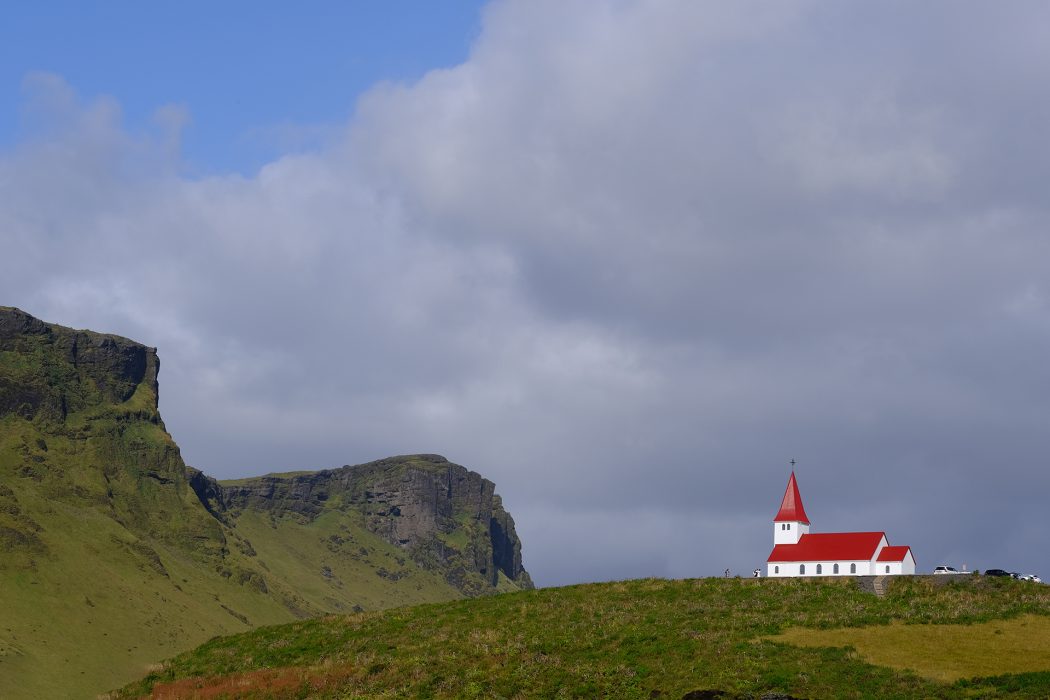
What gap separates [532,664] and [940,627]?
19930 mm

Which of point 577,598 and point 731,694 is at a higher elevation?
point 577,598

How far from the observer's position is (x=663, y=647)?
61031 millimetres

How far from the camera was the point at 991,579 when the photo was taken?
2864 inches

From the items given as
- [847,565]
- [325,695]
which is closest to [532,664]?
[325,695]

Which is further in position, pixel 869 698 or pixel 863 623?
pixel 863 623

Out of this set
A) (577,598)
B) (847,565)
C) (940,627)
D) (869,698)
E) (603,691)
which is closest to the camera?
(869,698)

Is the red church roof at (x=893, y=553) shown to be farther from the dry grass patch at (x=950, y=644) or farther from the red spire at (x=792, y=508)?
the dry grass patch at (x=950, y=644)

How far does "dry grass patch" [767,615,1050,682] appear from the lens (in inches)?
2077

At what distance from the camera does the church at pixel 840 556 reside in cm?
10812

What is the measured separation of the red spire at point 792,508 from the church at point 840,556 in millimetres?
4956

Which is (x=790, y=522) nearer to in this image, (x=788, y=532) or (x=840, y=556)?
(x=788, y=532)

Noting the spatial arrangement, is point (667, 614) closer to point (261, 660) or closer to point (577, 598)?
point (577, 598)

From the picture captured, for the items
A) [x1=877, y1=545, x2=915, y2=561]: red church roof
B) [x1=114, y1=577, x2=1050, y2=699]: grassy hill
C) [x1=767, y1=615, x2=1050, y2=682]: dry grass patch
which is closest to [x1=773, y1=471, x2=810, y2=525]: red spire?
[x1=877, y1=545, x2=915, y2=561]: red church roof

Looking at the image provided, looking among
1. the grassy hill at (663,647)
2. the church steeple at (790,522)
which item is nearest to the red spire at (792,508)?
the church steeple at (790,522)
